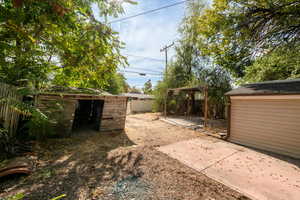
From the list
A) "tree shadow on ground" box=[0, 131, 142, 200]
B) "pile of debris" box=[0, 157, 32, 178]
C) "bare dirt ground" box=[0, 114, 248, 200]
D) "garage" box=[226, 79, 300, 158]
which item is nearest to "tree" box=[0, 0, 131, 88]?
"pile of debris" box=[0, 157, 32, 178]

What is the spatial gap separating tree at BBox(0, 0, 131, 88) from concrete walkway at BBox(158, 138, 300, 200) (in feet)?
14.5

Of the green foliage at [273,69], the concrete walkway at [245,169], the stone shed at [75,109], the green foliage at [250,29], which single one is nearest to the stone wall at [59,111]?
the stone shed at [75,109]

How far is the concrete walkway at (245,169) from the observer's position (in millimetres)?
2362

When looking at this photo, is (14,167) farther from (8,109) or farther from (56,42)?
(56,42)

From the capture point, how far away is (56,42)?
12.5ft

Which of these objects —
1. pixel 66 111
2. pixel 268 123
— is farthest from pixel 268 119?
pixel 66 111

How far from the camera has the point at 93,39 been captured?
4277mm

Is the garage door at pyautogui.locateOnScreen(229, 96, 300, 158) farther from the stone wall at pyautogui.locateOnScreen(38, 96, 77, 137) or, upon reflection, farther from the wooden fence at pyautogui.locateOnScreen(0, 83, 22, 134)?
the wooden fence at pyautogui.locateOnScreen(0, 83, 22, 134)

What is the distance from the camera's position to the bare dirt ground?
6.88 ft

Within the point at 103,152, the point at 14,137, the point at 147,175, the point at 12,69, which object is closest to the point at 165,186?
the point at 147,175

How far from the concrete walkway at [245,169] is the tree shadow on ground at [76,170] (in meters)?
1.65

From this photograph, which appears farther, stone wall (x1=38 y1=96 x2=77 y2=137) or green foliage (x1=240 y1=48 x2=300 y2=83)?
green foliage (x1=240 y1=48 x2=300 y2=83)

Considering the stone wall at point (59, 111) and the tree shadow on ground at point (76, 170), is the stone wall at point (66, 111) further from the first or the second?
the tree shadow on ground at point (76, 170)

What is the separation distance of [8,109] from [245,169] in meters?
6.76
